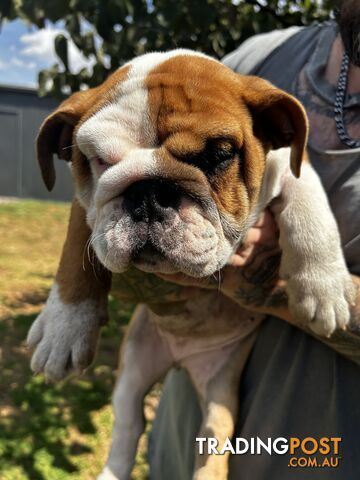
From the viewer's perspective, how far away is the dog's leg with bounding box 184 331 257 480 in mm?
→ 2170

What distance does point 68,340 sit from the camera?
7.30 feet

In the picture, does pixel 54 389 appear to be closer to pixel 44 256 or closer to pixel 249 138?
pixel 249 138

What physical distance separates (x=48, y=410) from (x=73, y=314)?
2388 mm

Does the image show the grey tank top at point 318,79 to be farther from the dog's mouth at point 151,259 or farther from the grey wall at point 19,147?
the grey wall at point 19,147

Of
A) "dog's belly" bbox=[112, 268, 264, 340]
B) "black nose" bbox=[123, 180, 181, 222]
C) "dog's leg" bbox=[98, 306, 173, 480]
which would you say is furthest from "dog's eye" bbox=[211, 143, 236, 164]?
"dog's leg" bbox=[98, 306, 173, 480]

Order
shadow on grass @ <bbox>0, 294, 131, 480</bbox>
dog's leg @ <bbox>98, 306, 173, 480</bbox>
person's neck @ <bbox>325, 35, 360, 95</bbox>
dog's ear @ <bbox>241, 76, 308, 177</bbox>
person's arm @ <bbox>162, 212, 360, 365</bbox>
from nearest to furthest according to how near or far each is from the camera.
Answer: dog's ear @ <bbox>241, 76, 308, 177</bbox>
person's arm @ <bbox>162, 212, 360, 365</bbox>
person's neck @ <bbox>325, 35, 360, 95</bbox>
dog's leg @ <bbox>98, 306, 173, 480</bbox>
shadow on grass @ <bbox>0, 294, 131, 480</bbox>

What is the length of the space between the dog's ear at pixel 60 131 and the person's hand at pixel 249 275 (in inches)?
27.5

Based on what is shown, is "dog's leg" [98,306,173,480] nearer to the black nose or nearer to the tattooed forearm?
the tattooed forearm

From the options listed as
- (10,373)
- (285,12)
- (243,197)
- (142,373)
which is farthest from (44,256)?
(243,197)

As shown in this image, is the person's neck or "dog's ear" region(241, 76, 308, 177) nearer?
"dog's ear" region(241, 76, 308, 177)

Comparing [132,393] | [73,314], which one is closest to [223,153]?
[73,314]

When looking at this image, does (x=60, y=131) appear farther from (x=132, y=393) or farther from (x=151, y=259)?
(x=132, y=393)

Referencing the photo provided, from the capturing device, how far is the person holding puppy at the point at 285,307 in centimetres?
196

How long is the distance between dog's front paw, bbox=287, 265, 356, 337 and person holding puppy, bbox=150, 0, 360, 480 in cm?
6
